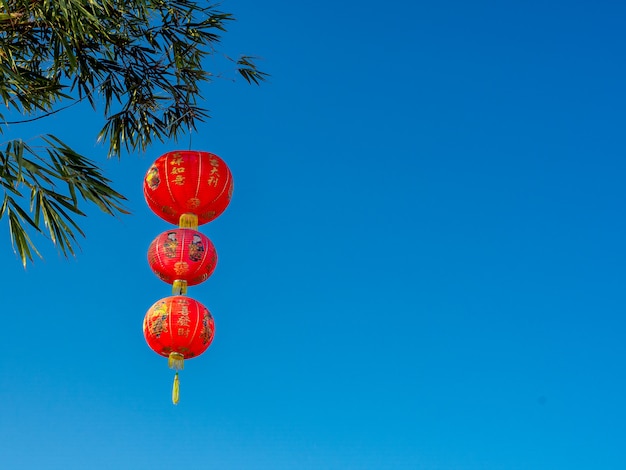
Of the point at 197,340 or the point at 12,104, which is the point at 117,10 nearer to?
the point at 12,104

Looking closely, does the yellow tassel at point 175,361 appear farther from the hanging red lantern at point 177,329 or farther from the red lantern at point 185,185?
the red lantern at point 185,185

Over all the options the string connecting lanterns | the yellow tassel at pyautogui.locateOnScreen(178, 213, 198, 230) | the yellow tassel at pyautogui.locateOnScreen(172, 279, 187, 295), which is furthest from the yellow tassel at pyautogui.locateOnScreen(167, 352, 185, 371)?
the yellow tassel at pyautogui.locateOnScreen(178, 213, 198, 230)

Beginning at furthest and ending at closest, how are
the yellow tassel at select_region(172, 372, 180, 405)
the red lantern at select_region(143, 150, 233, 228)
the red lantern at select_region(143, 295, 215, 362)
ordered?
the red lantern at select_region(143, 150, 233, 228)
the yellow tassel at select_region(172, 372, 180, 405)
the red lantern at select_region(143, 295, 215, 362)

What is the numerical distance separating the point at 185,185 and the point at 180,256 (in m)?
0.53

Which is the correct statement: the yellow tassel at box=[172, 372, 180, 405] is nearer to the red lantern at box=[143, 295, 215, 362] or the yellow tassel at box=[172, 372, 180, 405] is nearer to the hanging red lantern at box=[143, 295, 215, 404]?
the hanging red lantern at box=[143, 295, 215, 404]

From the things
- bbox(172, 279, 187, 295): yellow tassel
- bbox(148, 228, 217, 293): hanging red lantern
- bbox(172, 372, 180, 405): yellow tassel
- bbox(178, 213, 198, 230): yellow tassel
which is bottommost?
bbox(172, 372, 180, 405): yellow tassel

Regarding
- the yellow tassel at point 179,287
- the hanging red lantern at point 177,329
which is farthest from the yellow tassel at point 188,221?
the hanging red lantern at point 177,329

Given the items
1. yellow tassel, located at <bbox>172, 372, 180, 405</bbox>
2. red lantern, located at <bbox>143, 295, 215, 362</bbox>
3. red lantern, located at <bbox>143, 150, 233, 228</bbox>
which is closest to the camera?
red lantern, located at <bbox>143, 295, 215, 362</bbox>

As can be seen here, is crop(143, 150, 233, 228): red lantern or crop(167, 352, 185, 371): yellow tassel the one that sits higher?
crop(143, 150, 233, 228): red lantern

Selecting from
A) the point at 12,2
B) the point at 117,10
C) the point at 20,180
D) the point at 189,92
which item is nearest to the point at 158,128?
the point at 189,92

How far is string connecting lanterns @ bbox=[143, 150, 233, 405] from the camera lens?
5879 mm

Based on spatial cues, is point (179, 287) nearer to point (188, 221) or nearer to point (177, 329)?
point (177, 329)

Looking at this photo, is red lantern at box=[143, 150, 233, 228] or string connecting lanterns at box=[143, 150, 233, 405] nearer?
string connecting lanterns at box=[143, 150, 233, 405]

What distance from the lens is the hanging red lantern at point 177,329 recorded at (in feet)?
19.2
